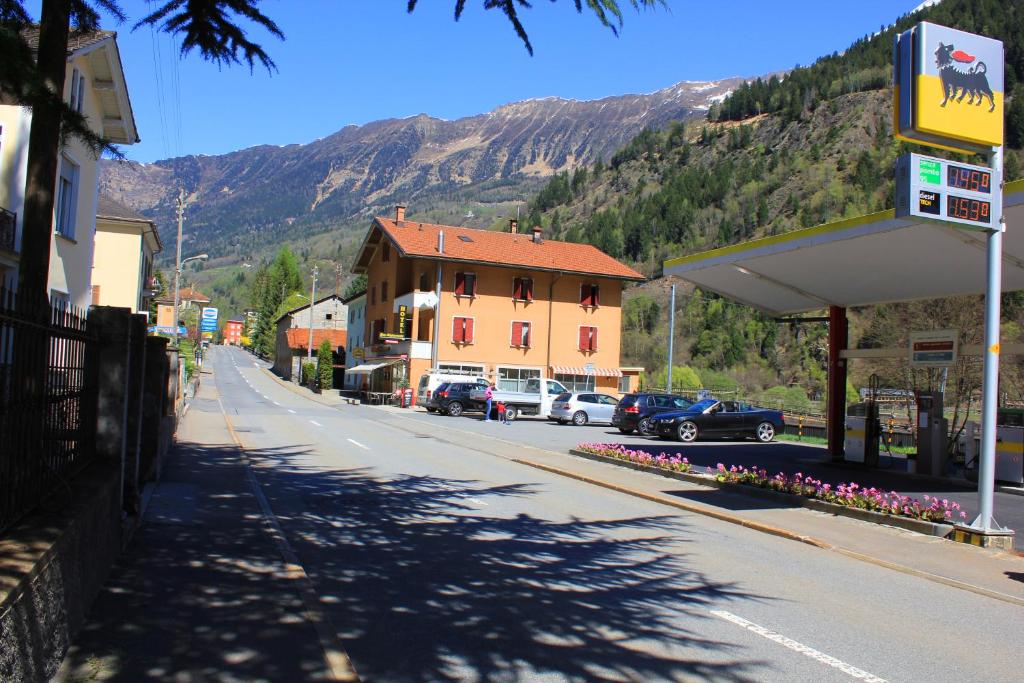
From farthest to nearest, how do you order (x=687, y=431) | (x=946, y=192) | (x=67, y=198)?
(x=687, y=431)
(x=67, y=198)
(x=946, y=192)

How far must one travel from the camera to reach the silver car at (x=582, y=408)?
37250mm

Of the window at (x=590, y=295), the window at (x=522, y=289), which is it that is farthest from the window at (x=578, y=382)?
the window at (x=522, y=289)

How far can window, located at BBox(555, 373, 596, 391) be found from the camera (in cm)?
5366

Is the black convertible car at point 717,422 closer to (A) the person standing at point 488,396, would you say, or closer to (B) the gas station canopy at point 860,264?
(B) the gas station canopy at point 860,264


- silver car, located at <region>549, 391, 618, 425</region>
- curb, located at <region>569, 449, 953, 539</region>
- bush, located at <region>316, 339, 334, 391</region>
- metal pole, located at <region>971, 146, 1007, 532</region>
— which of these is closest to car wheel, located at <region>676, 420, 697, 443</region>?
curb, located at <region>569, 449, 953, 539</region>

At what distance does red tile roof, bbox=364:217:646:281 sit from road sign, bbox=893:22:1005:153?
4060 centimetres

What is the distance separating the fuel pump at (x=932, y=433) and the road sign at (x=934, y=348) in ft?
2.15

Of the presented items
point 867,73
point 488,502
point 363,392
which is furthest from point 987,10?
point 488,502

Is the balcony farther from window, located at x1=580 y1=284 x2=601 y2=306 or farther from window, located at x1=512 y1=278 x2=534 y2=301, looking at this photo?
window, located at x1=580 y1=284 x2=601 y2=306

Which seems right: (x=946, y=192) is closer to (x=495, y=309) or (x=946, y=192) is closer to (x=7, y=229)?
(x=7, y=229)

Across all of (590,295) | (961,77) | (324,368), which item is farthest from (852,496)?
(324,368)

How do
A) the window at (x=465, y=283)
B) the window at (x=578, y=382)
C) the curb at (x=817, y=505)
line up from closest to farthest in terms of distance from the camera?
the curb at (x=817, y=505) → the window at (x=465, y=283) → the window at (x=578, y=382)

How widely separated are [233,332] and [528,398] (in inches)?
6032

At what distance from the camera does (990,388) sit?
1050 cm
